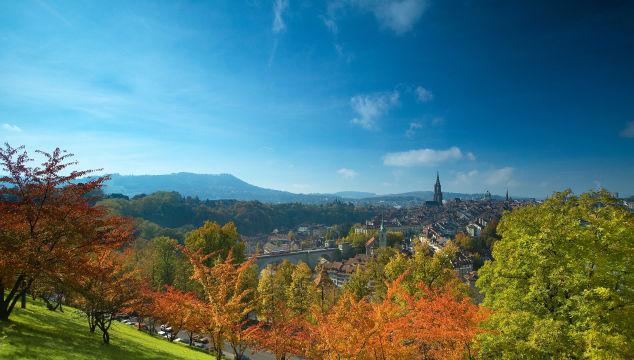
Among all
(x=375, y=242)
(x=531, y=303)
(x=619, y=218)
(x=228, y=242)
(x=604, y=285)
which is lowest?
(x=375, y=242)

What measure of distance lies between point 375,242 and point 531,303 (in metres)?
104

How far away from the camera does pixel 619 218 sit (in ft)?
43.9

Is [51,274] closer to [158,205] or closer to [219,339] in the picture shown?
[219,339]

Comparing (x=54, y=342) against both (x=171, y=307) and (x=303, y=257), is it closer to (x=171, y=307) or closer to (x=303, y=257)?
(x=171, y=307)

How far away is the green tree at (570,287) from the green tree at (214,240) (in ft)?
118

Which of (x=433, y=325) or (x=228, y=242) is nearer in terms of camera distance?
(x=433, y=325)

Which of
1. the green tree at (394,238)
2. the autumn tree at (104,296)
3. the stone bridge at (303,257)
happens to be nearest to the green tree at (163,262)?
the autumn tree at (104,296)

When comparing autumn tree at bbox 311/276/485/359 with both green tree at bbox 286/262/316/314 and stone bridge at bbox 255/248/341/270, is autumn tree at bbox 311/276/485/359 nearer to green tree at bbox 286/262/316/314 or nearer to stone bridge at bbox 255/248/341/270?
green tree at bbox 286/262/316/314

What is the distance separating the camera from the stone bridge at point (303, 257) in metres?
97.8

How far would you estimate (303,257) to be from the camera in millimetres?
108438

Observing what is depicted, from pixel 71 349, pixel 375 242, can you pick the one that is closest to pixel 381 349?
pixel 71 349

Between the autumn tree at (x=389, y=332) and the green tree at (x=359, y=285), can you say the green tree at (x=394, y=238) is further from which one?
the autumn tree at (x=389, y=332)

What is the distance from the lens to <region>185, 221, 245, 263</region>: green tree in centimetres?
4431

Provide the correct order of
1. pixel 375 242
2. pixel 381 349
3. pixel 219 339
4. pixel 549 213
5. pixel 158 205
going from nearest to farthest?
1. pixel 381 349
2. pixel 219 339
3. pixel 549 213
4. pixel 375 242
5. pixel 158 205
